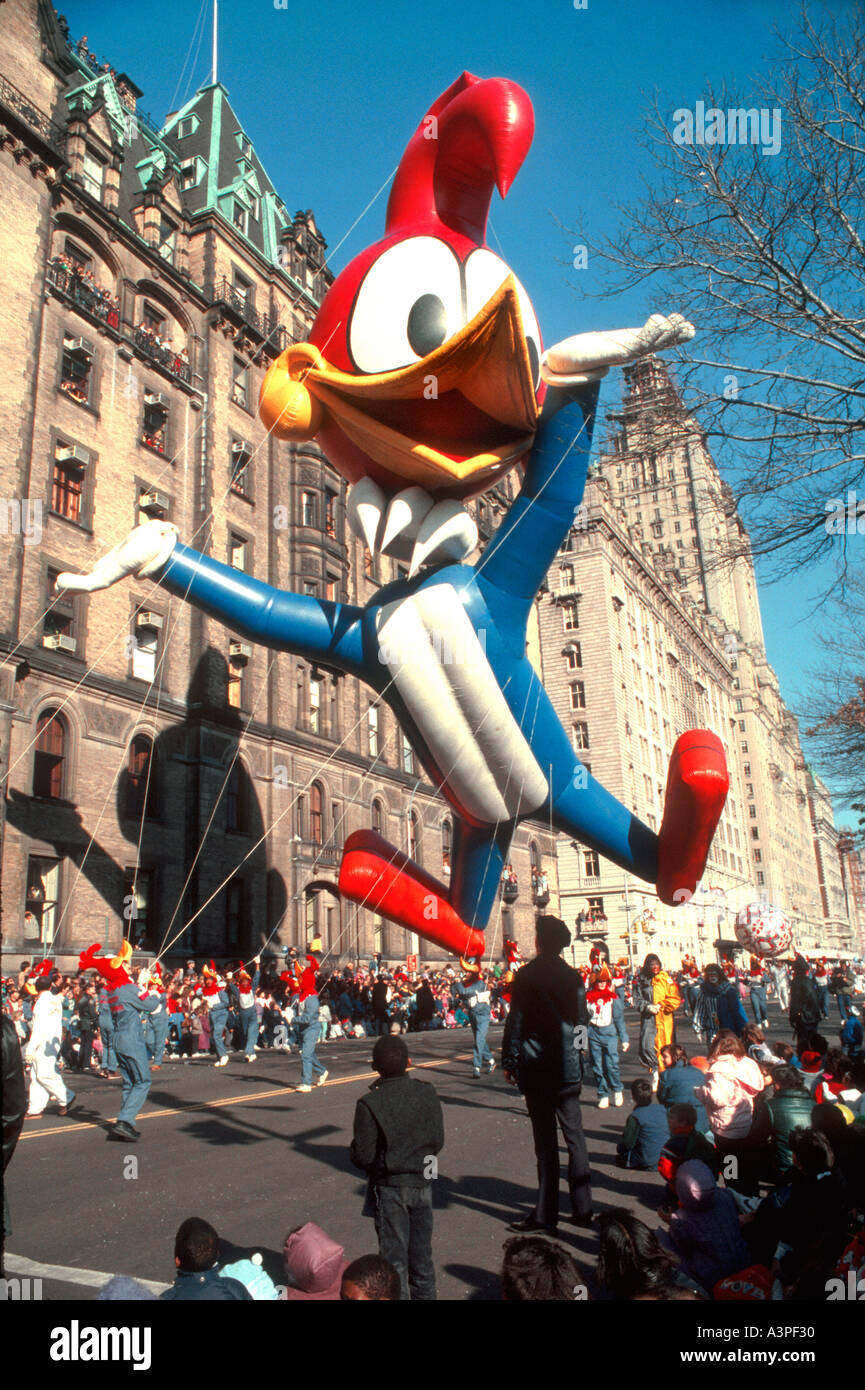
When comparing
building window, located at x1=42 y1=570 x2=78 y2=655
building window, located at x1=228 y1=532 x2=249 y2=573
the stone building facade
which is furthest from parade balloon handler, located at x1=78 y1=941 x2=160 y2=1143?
building window, located at x1=228 y1=532 x2=249 y2=573

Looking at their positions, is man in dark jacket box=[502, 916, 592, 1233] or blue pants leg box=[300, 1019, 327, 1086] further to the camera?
blue pants leg box=[300, 1019, 327, 1086]

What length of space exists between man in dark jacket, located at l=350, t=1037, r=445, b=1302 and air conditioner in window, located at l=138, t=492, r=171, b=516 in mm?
23501

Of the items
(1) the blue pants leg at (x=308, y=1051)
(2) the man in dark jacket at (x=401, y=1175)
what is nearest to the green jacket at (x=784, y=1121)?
(2) the man in dark jacket at (x=401, y=1175)

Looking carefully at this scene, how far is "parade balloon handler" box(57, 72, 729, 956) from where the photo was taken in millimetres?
5770

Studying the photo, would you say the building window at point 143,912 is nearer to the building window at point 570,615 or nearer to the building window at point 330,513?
the building window at point 330,513

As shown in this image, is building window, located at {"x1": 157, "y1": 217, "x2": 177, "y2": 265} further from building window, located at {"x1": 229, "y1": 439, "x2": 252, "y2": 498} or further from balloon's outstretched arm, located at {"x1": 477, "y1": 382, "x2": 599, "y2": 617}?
balloon's outstretched arm, located at {"x1": 477, "y1": 382, "x2": 599, "y2": 617}

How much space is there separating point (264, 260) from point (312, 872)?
2067 centimetres

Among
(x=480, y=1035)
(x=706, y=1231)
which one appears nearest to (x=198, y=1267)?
(x=706, y=1231)

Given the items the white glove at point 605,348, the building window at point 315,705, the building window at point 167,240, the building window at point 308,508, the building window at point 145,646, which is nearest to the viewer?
the white glove at point 605,348

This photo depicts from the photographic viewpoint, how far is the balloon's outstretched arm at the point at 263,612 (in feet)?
21.3

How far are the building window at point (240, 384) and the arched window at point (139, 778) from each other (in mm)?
11977

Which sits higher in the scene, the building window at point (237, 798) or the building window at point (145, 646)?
the building window at point (145, 646)

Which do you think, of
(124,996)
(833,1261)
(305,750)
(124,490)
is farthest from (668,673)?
(833,1261)
